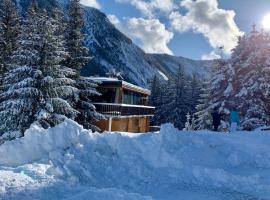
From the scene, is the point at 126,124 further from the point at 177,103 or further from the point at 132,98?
the point at 177,103

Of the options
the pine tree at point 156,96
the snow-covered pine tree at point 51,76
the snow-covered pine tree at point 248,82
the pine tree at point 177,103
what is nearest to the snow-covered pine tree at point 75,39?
the snow-covered pine tree at point 51,76

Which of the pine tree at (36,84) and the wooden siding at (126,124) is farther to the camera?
the wooden siding at (126,124)

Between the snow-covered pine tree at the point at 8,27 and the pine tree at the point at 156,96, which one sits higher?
the snow-covered pine tree at the point at 8,27

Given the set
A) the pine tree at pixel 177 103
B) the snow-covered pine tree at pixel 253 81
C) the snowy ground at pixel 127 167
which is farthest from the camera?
the pine tree at pixel 177 103

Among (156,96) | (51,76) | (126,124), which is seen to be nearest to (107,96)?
(126,124)

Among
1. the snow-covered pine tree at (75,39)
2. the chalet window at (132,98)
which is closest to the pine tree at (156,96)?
the chalet window at (132,98)

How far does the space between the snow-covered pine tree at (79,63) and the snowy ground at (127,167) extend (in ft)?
50.5

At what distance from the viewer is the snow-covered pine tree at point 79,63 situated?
28.5 meters

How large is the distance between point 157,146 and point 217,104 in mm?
23935

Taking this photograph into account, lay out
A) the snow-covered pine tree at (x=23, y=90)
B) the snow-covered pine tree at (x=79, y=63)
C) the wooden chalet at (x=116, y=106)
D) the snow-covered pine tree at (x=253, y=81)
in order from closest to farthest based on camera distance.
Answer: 1. the snow-covered pine tree at (x=23, y=90)
2. the snow-covered pine tree at (x=79, y=63)
3. the wooden chalet at (x=116, y=106)
4. the snow-covered pine tree at (x=253, y=81)

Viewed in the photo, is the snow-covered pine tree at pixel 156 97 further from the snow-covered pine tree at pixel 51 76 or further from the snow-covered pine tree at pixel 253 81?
the snow-covered pine tree at pixel 51 76

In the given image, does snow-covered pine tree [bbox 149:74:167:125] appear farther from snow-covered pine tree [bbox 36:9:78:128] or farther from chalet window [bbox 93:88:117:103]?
snow-covered pine tree [bbox 36:9:78:128]

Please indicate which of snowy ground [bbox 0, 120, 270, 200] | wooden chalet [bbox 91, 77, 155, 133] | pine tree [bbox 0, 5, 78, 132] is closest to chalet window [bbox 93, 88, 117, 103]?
wooden chalet [bbox 91, 77, 155, 133]

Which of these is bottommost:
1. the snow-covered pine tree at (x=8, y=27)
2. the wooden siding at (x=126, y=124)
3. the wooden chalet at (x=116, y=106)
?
the wooden siding at (x=126, y=124)
